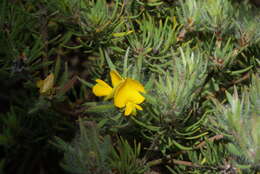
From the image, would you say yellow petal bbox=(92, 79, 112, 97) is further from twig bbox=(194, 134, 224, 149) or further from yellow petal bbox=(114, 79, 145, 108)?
twig bbox=(194, 134, 224, 149)

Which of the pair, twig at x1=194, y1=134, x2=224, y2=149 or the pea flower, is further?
twig at x1=194, y1=134, x2=224, y2=149

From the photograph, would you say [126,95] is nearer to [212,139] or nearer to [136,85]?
[136,85]

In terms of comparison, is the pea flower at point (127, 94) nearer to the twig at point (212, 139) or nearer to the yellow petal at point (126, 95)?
the yellow petal at point (126, 95)

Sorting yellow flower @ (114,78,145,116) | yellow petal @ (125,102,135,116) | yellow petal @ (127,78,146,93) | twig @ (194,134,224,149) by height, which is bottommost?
twig @ (194,134,224,149)

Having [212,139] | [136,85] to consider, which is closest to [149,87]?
[136,85]

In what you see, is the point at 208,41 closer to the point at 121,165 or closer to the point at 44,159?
the point at 121,165

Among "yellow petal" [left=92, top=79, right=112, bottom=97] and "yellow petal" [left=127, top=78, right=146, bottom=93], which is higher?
"yellow petal" [left=127, top=78, right=146, bottom=93]

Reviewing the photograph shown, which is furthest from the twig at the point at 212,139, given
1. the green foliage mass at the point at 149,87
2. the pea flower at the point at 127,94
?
the pea flower at the point at 127,94

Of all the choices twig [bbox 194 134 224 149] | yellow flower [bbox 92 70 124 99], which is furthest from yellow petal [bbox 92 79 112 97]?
twig [bbox 194 134 224 149]
